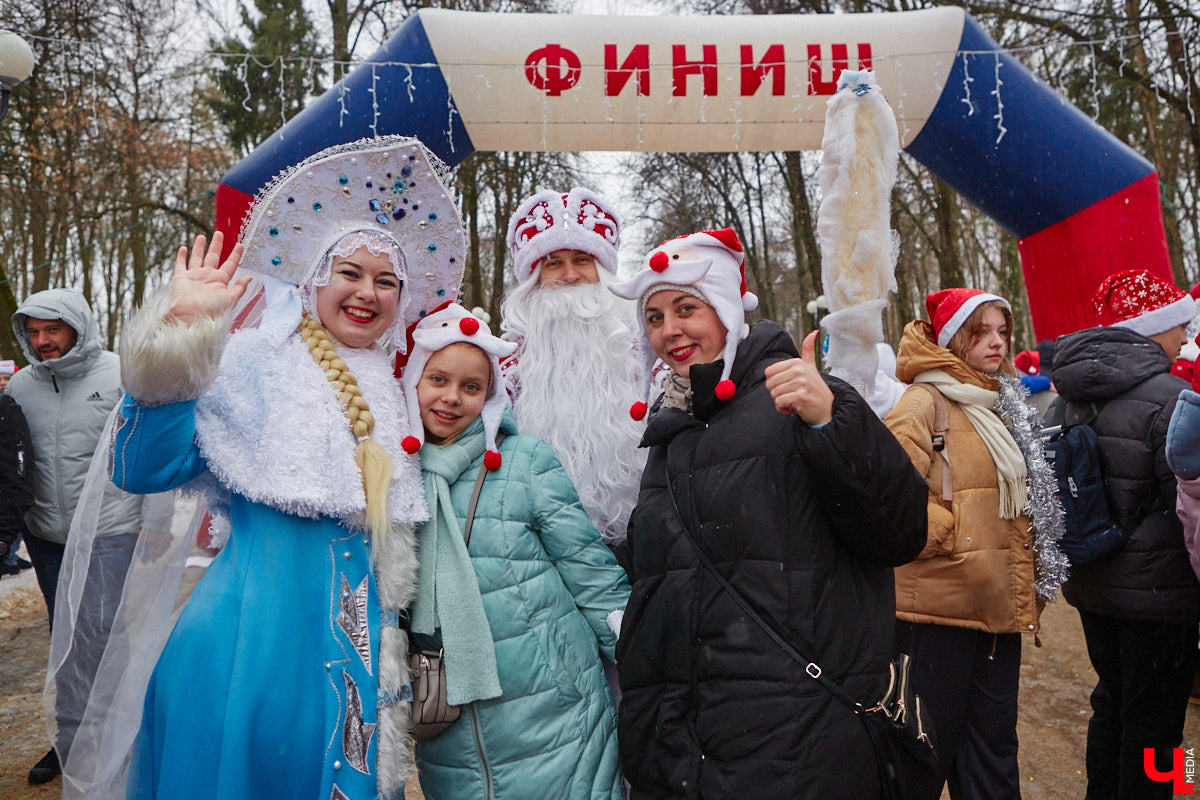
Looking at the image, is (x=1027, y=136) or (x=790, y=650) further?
(x=1027, y=136)

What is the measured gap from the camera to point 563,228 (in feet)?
10.5

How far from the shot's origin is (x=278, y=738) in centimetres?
185

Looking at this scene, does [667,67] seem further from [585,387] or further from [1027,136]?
[585,387]

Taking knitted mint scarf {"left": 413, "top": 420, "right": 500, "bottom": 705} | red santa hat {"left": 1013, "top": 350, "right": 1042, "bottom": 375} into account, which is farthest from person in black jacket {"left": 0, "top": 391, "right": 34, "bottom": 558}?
red santa hat {"left": 1013, "top": 350, "right": 1042, "bottom": 375}

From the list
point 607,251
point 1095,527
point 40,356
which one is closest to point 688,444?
point 607,251

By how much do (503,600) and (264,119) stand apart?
12353mm

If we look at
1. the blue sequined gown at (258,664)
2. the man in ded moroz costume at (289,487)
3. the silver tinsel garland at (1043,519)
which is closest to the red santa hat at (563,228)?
the man in ded moroz costume at (289,487)

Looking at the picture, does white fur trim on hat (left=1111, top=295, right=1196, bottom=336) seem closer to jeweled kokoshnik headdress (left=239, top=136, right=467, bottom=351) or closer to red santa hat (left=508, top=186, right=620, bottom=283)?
red santa hat (left=508, top=186, right=620, bottom=283)

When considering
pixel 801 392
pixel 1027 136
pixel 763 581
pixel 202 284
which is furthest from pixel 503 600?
pixel 1027 136

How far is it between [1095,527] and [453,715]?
2.44m

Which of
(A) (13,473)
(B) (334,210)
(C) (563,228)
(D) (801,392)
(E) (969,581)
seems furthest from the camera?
(A) (13,473)

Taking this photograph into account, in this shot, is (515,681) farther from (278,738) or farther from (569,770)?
(278,738)

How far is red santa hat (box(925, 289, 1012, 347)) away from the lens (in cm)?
310

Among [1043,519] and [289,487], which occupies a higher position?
[289,487]
